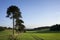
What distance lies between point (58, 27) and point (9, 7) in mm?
103039

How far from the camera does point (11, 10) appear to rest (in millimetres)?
61719

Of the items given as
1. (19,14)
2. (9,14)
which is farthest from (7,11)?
(19,14)

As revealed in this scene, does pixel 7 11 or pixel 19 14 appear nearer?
pixel 7 11

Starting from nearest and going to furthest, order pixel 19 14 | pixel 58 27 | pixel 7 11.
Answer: pixel 7 11 < pixel 19 14 < pixel 58 27

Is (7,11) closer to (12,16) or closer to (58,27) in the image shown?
(12,16)

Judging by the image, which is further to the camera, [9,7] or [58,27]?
[58,27]

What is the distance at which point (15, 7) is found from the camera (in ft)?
204

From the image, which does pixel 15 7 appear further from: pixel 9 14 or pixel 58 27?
pixel 58 27

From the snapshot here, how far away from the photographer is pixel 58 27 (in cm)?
15588

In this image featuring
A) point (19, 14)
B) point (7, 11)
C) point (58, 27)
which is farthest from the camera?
point (58, 27)

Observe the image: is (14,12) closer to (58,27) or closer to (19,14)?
(19,14)

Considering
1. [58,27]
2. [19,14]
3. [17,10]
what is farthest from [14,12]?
[58,27]

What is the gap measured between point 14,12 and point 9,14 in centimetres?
234

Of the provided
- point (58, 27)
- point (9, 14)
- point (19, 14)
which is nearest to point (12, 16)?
point (9, 14)
